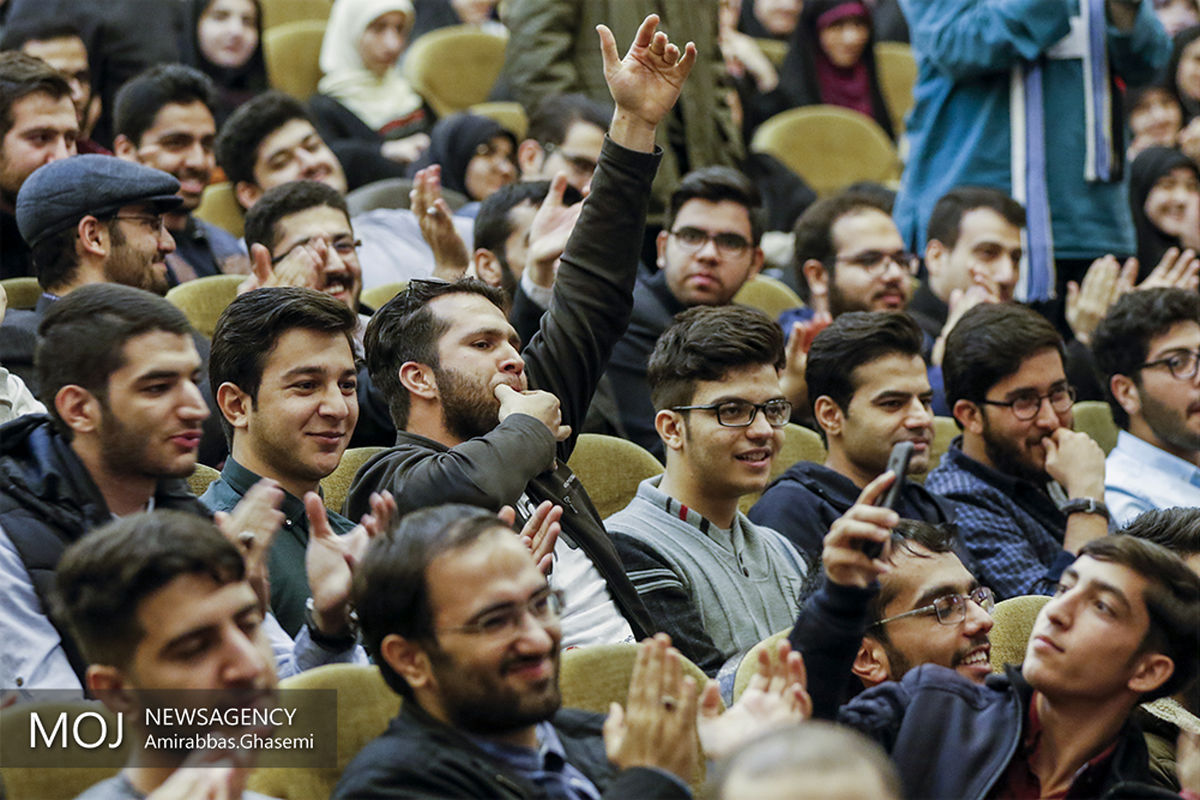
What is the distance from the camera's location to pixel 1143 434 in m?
3.96

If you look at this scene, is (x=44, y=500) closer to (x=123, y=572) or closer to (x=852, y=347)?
(x=123, y=572)

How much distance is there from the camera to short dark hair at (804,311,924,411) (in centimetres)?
351

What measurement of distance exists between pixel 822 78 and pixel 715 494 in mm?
4598

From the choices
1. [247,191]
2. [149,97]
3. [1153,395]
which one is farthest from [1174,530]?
[149,97]

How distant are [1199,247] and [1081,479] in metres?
2.26

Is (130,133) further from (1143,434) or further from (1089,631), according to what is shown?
(1089,631)

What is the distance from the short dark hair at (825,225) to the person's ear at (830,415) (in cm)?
105

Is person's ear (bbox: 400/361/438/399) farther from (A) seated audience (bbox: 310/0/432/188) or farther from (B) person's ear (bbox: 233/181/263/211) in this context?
(A) seated audience (bbox: 310/0/432/188)

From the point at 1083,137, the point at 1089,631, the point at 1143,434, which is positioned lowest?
the point at 1143,434

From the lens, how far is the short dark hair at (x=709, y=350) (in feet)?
10.2

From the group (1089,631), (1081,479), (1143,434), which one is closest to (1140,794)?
(1089,631)

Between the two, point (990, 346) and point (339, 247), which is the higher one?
point (339, 247)

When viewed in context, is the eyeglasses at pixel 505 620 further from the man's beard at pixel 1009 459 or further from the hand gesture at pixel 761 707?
the man's beard at pixel 1009 459

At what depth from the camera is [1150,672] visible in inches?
89.6
